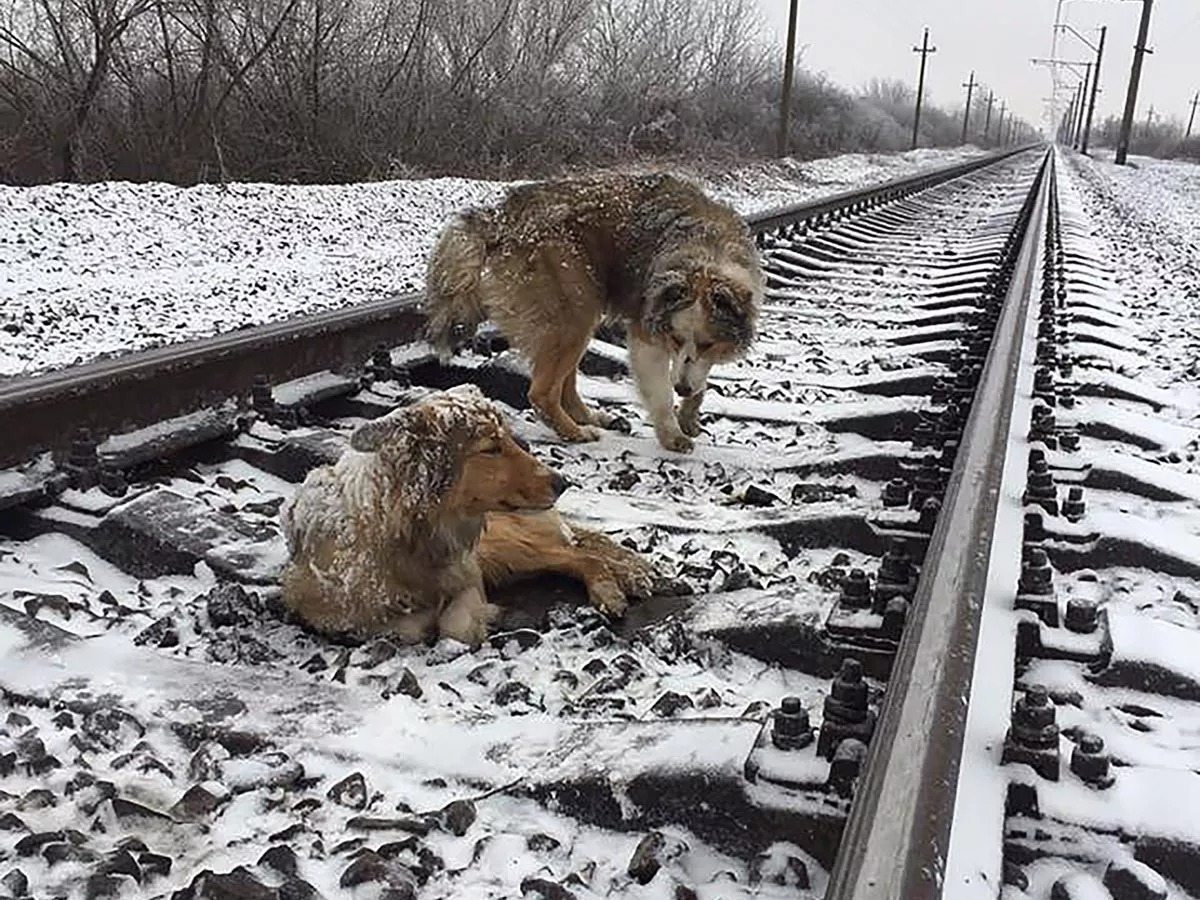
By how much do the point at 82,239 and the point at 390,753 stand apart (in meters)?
9.87

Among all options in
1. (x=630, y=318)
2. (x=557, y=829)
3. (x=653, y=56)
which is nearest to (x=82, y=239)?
(x=630, y=318)

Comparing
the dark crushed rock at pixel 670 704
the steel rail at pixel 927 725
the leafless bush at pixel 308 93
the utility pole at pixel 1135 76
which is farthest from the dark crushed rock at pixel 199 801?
the utility pole at pixel 1135 76

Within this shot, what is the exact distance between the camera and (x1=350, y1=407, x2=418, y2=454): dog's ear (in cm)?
353

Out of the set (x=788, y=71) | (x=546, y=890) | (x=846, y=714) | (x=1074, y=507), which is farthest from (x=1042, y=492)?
(x=788, y=71)

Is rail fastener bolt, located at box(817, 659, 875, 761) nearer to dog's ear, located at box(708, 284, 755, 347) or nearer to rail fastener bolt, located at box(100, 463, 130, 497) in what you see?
rail fastener bolt, located at box(100, 463, 130, 497)

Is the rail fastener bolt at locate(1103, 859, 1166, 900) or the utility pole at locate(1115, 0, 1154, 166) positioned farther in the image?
the utility pole at locate(1115, 0, 1154, 166)

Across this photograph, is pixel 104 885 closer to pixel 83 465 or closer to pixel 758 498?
pixel 83 465

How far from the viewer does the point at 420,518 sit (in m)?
3.60

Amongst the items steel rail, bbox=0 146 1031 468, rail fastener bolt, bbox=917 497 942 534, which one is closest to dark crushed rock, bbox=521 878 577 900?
rail fastener bolt, bbox=917 497 942 534

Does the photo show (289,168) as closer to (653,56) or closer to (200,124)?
(200,124)

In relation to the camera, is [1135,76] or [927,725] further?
[1135,76]

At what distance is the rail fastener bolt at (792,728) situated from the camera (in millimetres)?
2389

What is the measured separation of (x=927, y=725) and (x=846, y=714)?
298mm

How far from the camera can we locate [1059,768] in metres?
2.33
